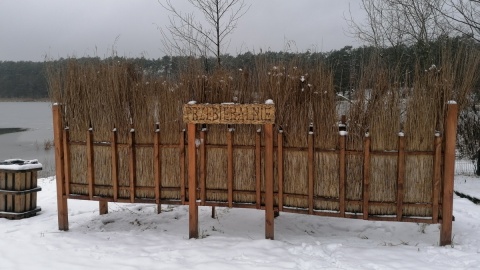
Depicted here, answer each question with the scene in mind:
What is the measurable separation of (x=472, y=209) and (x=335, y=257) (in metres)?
3.08

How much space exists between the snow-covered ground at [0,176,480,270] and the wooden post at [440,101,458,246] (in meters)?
0.22

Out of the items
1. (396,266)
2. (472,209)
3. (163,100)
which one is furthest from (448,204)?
(163,100)

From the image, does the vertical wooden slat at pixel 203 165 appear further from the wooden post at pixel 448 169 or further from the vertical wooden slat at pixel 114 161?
the wooden post at pixel 448 169

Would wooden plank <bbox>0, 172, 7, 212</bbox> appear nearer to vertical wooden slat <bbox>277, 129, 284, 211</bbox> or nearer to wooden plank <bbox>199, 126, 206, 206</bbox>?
wooden plank <bbox>199, 126, 206, 206</bbox>

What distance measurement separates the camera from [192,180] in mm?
5211

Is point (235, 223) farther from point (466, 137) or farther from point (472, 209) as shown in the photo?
point (466, 137)

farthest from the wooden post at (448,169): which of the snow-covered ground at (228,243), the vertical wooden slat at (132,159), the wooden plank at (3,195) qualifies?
the wooden plank at (3,195)

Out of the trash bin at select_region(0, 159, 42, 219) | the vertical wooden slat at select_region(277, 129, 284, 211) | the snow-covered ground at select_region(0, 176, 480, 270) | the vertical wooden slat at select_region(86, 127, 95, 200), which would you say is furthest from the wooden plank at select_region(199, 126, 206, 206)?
the trash bin at select_region(0, 159, 42, 219)

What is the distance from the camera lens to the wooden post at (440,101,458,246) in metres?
4.58

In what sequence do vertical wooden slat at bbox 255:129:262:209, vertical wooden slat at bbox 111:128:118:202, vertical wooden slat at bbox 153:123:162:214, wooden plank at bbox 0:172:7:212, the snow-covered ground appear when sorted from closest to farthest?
1. the snow-covered ground
2. vertical wooden slat at bbox 255:129:262:209
3. vertical wooden slat at bbox 153:123:162:214
4. vertical wooden slat at bbox 111:128:118:202
5. wooden plank at bbox 0:172:7:212

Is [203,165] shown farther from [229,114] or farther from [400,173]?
[400,173]

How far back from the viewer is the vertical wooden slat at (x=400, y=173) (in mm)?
4730

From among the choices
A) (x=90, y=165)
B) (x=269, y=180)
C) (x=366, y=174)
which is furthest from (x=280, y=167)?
(x=90, y=165)

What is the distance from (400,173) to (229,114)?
7.01 feet
